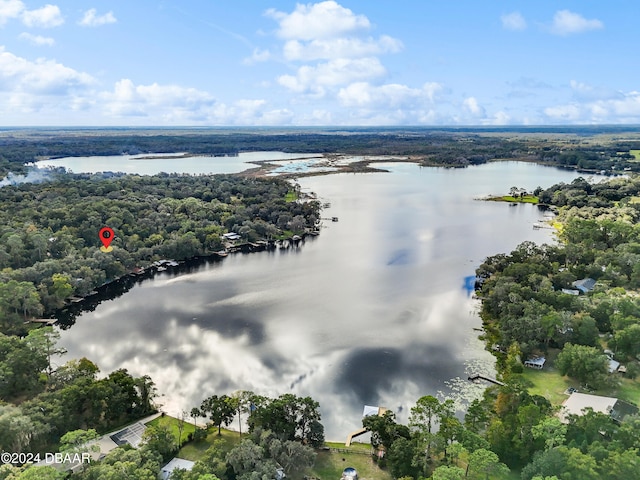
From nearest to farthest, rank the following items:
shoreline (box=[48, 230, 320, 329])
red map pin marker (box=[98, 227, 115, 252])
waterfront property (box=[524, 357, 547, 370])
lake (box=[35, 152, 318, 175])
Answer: waterfront property (box=[524, 357, 547, 370]), shoreline (box=[48, 230, 320, 329]), red map pin marker (box=[98, 227, 115, 252]), lake (box=[35, 152, 318, 175])

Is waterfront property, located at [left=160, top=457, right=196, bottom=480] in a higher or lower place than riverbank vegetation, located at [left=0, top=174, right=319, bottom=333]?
lower

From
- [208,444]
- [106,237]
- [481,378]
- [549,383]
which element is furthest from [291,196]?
[208,444]

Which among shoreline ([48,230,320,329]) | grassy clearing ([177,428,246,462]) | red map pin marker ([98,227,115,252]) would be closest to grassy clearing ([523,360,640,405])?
grassy clearing ([177,428,246,462])

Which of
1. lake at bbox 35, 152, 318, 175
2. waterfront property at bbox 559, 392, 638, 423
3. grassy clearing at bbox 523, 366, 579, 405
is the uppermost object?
lake at bbox 35, 152, 318, 175

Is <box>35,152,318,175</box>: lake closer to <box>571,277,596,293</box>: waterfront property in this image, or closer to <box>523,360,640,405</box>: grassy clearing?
<box>571,277,596,293</box>: waterfront property

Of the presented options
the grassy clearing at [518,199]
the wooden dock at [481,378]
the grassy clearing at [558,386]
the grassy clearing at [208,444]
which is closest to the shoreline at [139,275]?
the grassy clearing at [208,444]

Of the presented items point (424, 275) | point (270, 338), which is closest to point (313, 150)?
point (424, 275)

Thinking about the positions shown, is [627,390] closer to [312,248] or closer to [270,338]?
[270,338]

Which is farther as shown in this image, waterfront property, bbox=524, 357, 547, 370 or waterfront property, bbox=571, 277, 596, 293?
waterfront property, bbox=571, 277, 596, 293

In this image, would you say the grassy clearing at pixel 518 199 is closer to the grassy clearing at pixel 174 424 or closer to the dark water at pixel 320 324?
the dark water at pixel 320 324

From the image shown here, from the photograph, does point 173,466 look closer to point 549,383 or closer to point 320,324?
point 320,324
